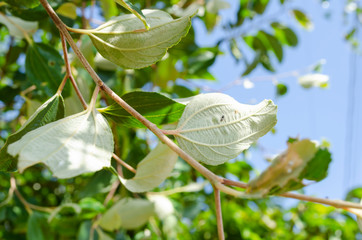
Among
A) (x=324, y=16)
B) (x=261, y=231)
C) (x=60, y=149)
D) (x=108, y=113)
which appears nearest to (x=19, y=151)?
(x=60, y=149)

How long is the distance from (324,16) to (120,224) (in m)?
2.06

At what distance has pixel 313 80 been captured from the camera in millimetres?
1031

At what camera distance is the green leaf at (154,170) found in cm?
41

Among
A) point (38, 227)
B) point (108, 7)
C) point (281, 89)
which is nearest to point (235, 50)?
point (281, 89)

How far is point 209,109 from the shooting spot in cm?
35

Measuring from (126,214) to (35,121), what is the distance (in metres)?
0.38

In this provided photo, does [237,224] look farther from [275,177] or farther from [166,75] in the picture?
[275,177]

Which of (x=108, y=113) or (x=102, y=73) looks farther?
(x=102, y=73)

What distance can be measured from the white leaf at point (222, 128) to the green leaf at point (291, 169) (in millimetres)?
85

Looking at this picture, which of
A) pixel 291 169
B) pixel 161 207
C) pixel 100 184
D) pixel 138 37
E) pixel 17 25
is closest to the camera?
pixel 291 169

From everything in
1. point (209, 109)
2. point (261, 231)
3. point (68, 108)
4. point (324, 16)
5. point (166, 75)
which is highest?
point (209, 109)

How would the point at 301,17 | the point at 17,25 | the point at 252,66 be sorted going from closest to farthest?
the point at 17,25, the point at 252,66, the point at 301,17

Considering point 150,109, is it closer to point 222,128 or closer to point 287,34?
point 222,128

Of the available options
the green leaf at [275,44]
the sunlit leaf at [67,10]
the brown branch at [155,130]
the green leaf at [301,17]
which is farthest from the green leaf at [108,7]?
Result: the green leaf at [301,17]
